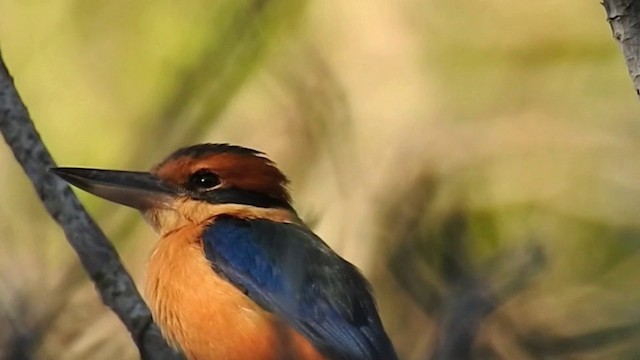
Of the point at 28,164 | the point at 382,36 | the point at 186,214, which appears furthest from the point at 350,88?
the point at 28,164

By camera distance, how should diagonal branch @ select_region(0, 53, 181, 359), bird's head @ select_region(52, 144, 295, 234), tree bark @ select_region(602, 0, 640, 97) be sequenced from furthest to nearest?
bird's head @ select_region(52, 144, 295, 234) → diagonal branch @ select_region(0, 53, 181, 359) → tree bark @ select_region(602, 0, 640, 97)

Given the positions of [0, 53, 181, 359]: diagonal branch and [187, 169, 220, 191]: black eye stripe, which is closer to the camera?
[0, 53, 181, 359]: diagonal branch

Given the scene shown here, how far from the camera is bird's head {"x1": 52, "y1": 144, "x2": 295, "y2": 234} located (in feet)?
3.68

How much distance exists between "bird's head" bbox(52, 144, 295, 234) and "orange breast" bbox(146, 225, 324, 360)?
0.03 metres

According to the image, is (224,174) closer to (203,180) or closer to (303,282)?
(203,180)

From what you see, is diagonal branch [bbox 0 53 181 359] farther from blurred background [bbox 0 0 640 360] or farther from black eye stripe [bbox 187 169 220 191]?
black eye stripe [bbox 187 169 220 191]

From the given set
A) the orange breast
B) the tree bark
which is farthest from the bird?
the tree bark

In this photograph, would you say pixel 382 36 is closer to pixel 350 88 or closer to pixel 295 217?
pixel 350 88

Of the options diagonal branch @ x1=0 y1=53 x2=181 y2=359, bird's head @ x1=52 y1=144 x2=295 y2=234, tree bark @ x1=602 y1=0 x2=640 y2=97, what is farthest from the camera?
bird's head @ x1=52 y1=144 x2=295 y2=234

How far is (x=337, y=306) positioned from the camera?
1082mm

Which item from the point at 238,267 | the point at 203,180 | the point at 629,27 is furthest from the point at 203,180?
the point at 629,27

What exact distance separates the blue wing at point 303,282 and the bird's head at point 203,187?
0.10 feet

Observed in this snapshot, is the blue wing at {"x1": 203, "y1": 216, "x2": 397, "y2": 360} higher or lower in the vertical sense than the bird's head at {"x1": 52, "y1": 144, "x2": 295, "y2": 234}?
lower

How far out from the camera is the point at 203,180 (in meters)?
1.16
